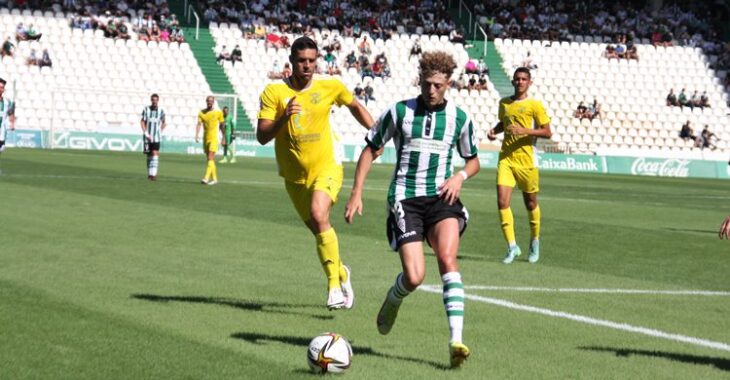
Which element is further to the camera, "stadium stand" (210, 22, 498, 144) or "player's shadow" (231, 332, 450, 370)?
"stadium stand" (210, 22, 498, 144)

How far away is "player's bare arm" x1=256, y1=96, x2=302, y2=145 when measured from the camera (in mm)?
9258

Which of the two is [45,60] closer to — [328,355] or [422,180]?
[422,180]

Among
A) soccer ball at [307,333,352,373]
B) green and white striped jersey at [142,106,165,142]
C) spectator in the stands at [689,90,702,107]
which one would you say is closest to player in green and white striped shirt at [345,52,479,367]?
soccer ball at [307,333,352,373]

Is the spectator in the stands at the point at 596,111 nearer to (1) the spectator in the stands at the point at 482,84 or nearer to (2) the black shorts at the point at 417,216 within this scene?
(1) the spectator in the stands at the point at 482,84

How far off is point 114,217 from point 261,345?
35.3 feet

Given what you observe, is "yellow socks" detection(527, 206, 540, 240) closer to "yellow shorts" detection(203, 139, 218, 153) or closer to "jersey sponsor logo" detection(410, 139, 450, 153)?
"jersey sponsor logo" detection(410, 139, 450, 153)

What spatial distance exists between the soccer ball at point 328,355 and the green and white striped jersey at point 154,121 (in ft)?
77.0

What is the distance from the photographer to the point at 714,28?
2721 inches

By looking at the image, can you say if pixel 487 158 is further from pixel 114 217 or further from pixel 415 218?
pixel 415 218

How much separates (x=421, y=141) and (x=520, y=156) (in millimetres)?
7520

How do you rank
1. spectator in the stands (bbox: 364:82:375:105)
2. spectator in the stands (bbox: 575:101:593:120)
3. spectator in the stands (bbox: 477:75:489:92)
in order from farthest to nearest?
spectator in the stands (bbox: 575:101:593:120)
spectator in the stands (bbox: 477:75:489:92)
spectator in the stands (bbox: 364:82:375:105)

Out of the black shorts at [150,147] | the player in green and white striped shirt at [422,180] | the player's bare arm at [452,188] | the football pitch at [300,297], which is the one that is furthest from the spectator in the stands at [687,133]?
the player's bare arm at [452,188]

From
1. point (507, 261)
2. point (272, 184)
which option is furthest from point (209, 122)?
point (507, 261)

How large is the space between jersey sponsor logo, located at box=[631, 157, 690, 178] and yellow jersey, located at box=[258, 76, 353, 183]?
44.5 m
